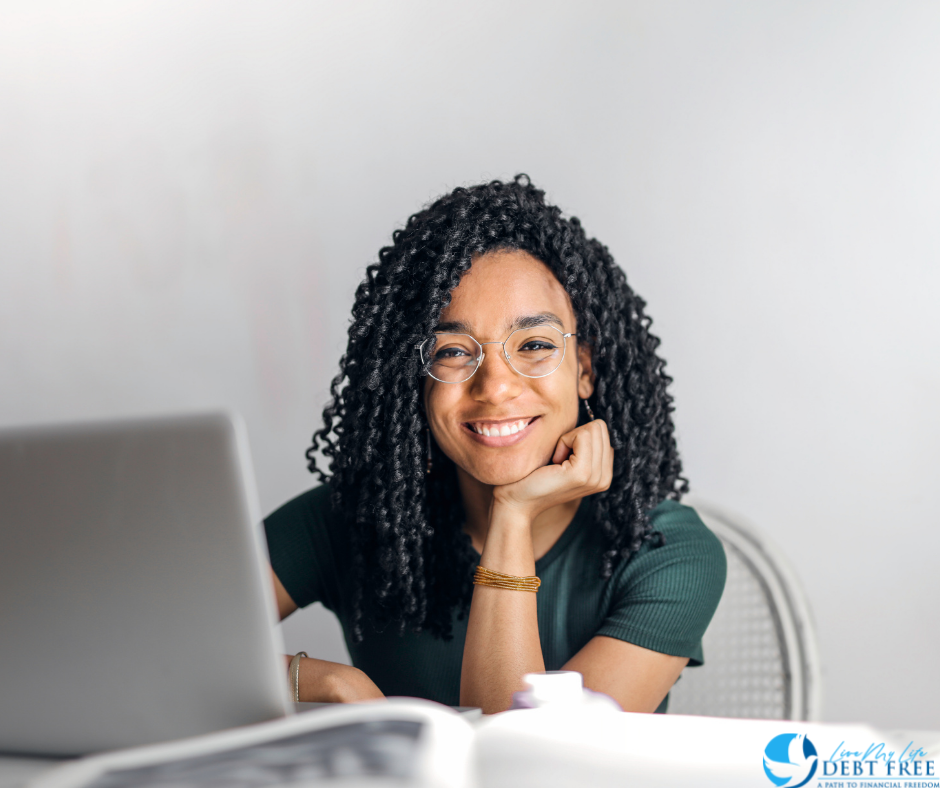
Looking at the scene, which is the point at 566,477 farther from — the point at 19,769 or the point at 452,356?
the point at 19,769

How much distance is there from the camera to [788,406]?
5.77 ft

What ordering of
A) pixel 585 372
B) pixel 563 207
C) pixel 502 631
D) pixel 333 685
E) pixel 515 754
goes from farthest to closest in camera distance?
pixel 563 207 → pixel 585 372 → pixel 502 631 → pixel 333 685 → pixel 515 754

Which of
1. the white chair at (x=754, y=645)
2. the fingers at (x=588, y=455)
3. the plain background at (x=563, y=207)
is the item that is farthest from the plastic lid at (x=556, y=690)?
the plain background at (x=563, y=207)

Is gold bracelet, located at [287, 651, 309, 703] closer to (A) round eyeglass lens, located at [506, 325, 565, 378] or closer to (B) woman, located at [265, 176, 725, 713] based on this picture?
(B) woman, located at [265, 176, 725, 713]

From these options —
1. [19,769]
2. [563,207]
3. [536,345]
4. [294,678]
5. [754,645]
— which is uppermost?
[563,207]

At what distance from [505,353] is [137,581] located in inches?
30.2

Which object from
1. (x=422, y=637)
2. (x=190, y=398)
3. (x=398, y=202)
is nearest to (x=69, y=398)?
(x=190, y=398)

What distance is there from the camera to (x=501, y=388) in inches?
48.1

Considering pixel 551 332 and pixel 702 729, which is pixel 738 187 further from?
pixel 702 729

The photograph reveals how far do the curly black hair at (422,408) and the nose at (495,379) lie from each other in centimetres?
10

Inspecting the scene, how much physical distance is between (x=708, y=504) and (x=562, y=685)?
3.25ft

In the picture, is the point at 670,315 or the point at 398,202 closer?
the point at 670,315

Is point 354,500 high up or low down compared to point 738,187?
down

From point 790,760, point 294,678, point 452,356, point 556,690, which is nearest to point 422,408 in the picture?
point 452,356
